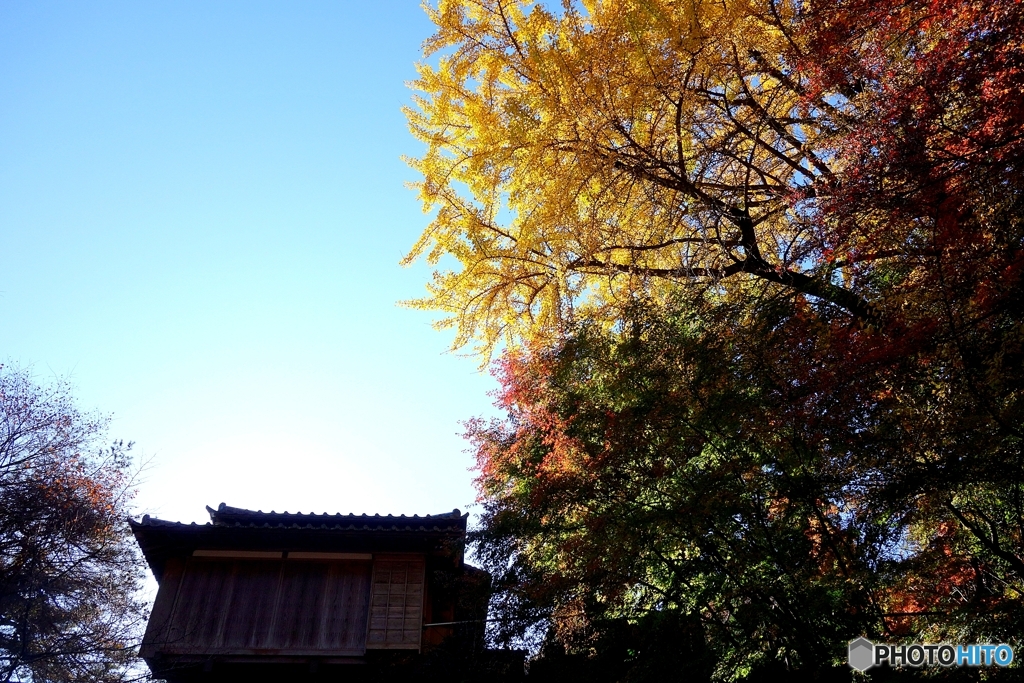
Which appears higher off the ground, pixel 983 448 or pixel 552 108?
pixel 552 108

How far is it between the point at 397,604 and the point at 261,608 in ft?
6.79

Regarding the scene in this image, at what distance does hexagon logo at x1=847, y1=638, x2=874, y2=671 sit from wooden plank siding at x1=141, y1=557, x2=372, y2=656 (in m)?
6.93

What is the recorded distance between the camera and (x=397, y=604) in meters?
10.8

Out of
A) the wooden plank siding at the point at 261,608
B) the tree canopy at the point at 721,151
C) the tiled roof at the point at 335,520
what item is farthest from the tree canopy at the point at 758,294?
the wooden plank siding at the point at 261,608

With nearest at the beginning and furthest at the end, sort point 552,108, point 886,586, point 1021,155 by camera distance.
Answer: point 1021,155 → point 886,586 → point 552,108

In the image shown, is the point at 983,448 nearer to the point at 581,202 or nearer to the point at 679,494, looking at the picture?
the point at 679,494

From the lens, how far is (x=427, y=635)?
11172mm

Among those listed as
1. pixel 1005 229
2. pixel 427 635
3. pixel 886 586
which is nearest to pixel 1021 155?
pixel 1005 229

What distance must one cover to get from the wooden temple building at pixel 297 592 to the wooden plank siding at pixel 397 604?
0.02 m

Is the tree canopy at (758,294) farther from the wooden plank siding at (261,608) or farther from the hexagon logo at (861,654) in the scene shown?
the wooden plank siding at (261,608)

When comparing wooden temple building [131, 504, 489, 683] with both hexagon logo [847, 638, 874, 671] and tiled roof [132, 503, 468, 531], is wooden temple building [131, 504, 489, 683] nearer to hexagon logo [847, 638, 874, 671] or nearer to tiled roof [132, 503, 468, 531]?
tiled roof [132, 503, 468, 531]

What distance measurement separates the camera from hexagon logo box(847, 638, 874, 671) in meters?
5.98

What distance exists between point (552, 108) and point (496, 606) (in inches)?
254

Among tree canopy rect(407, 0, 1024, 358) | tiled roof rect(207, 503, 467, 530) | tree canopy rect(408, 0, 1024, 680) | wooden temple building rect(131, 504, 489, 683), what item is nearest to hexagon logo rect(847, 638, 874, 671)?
tree canopy rect(408, 0, 1024, 680)
